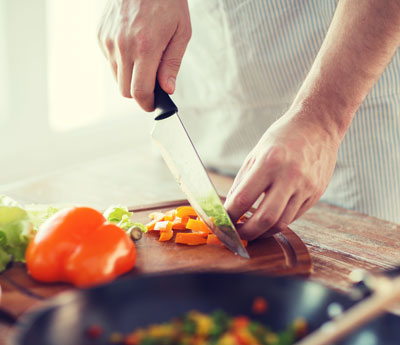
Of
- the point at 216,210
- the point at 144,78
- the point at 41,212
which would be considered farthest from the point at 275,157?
the point at 41,212

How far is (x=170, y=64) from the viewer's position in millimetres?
1388

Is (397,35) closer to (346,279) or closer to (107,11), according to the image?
(346,279)

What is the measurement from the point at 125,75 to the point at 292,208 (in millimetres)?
553

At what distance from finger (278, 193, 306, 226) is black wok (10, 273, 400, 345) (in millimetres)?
371

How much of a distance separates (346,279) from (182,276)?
0.46 metres

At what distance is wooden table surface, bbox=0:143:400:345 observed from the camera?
48.8 inches

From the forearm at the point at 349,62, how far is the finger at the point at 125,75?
0.43 m

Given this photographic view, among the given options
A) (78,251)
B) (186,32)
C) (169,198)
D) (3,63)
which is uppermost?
(3,63)

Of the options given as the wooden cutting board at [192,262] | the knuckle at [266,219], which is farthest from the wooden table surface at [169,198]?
the knuckle at [266,219]

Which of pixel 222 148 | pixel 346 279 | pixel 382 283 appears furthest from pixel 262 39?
pixel 382 283

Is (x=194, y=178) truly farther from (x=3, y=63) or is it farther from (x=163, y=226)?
(x=3, y=63)

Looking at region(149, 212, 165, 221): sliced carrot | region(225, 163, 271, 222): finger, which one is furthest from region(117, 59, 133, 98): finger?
region(225, 163, 271, 222): finger

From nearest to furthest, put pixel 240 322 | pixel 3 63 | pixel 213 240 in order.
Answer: pixel 240 322, pixel 213 240, pixel 3 63

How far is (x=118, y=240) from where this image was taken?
1.08 metres
